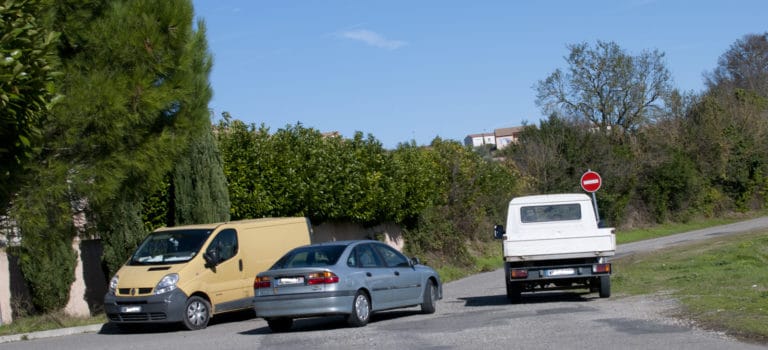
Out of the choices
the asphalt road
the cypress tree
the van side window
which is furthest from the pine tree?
the cypress tree

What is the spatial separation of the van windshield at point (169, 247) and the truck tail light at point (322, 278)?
3595 mm

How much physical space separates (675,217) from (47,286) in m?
42.7

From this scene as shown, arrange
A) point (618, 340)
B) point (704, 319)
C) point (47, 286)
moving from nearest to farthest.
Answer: point (618, 340)
point (704, 319)
point (47, 286)

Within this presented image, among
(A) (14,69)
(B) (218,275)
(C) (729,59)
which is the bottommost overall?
(B) (218,275)

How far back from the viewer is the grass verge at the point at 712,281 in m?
12.6

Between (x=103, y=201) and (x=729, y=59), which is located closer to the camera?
(x=103, y=201)

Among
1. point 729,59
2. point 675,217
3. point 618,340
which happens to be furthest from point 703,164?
point 618,340

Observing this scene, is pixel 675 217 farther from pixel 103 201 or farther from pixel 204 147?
pixel 103 201

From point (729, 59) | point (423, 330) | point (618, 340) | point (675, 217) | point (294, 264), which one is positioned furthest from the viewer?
point (729, 59)

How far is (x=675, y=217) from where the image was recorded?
54.8 metres

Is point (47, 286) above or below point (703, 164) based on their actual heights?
below

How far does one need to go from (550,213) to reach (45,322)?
1041cm

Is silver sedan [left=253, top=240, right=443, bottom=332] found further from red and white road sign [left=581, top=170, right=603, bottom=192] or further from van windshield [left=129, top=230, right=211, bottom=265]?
red and white road sign [left=581, top=170, right=603, bottom=192]

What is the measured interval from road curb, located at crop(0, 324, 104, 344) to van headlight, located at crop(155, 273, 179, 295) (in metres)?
2.17
